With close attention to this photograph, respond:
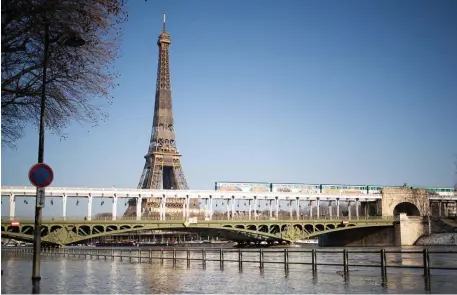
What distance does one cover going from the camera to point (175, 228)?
88562mm

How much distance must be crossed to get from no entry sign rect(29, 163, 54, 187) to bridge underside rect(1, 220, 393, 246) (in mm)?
62423

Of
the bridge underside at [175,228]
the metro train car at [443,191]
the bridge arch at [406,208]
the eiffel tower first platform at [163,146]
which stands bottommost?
the bridge underside at [175,228]

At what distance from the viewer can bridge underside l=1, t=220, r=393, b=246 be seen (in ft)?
265

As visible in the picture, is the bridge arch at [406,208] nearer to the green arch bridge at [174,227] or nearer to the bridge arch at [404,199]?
the bridge arch at [404,199]

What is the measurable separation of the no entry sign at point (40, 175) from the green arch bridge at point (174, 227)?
62460 mm

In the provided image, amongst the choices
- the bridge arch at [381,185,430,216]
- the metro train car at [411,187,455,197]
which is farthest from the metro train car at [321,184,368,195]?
the metro train car at [411,187,455,197]

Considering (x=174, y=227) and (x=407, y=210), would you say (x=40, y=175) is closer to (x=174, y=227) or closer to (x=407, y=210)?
(x=174, y=227)

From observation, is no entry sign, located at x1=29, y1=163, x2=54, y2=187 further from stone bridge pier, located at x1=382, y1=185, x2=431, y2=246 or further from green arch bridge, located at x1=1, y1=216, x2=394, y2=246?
stone bridge pier, located at x1=382, y1=185, x2=431, y2=246

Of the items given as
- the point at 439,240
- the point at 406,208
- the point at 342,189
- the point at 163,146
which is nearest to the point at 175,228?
the point at 342,189

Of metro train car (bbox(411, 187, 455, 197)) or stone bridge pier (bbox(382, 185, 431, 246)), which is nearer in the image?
stone bridge pier (bbox(382, 185, 431, 246))

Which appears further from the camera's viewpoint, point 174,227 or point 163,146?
point 163,146

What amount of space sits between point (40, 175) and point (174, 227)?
7065cm

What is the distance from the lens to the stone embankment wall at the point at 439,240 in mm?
101312

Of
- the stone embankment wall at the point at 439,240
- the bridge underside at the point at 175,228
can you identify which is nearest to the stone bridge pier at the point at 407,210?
the stone embankment wall at the point at 439,240
